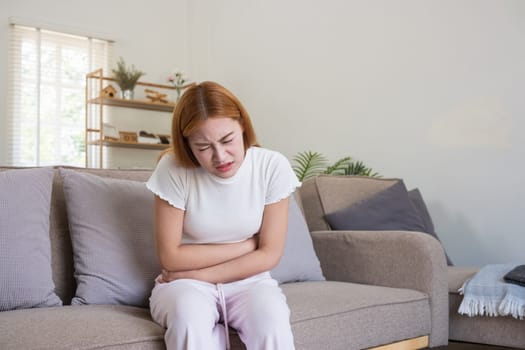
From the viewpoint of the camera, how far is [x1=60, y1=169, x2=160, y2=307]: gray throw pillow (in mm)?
1826

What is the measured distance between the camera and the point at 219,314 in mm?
1588

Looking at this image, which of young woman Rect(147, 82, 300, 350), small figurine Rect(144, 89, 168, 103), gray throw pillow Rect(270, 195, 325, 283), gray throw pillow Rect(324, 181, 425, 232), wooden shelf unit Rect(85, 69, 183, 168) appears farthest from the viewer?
small figurine Rect(144, 89, 168, 103)

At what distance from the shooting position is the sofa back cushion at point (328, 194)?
2.83 meters

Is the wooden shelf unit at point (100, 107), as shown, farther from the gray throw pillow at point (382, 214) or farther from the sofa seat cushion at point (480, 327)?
the sofa seat cushion at point (480, 327)

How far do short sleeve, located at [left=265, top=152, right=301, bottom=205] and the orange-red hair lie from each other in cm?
15

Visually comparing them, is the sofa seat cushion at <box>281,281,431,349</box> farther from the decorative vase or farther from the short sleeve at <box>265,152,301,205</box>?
the decorative vase

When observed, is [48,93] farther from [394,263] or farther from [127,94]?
[394,263]

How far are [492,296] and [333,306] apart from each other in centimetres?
72

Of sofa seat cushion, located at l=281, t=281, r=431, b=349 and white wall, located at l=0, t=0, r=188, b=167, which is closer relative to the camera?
sofa seat cushion, located at l=281, t=281, r=431, b=349

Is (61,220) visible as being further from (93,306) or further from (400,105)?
(400,105)

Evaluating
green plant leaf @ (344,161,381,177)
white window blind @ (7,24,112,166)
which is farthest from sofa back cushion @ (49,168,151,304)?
white window blind @ (7,24,112,166)

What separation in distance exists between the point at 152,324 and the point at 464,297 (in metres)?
1.27

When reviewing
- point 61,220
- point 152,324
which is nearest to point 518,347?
point 152,324

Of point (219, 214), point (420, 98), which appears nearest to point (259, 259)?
point (219, 214)
